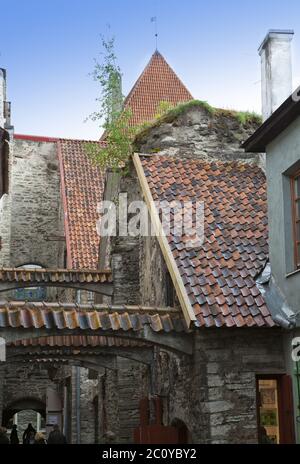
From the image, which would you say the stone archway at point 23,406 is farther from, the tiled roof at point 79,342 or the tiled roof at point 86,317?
the tiled roof at point 86,317

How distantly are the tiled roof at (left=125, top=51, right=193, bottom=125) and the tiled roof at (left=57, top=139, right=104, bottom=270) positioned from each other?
8.59 ft

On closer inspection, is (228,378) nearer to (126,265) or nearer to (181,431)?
(181,431)

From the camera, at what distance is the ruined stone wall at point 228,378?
1059 centimetres

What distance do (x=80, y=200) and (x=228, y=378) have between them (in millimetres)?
15601

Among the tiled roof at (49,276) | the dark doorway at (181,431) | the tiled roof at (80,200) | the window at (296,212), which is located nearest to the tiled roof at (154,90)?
the tiled roof at (80,200)

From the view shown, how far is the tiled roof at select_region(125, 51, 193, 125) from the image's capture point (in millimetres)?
27672

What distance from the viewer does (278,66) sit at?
45.9ft

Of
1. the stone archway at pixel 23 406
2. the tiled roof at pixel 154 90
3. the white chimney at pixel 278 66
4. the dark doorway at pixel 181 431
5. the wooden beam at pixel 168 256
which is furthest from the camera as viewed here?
the tiled roof at pixel 154 90

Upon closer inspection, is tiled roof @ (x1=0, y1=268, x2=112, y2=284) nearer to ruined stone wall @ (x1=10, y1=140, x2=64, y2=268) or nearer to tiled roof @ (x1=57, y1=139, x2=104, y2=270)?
tiled roof @ (x1=57, y1=139, x2=104, y2=270)

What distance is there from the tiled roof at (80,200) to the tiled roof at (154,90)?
2617 mm

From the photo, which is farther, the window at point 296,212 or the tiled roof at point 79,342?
the tiled roof at point 79,342

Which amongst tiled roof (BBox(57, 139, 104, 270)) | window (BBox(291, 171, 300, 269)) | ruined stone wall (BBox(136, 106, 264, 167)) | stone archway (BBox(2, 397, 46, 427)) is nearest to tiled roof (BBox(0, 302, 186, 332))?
window (BBox(291, 171, 300, 269))

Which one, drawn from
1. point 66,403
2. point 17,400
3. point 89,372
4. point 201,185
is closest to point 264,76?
point 201,185

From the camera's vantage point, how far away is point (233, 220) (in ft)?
42.8
